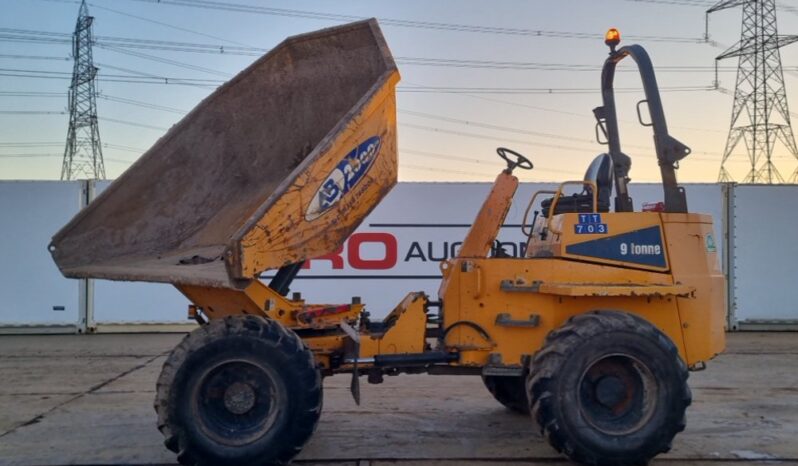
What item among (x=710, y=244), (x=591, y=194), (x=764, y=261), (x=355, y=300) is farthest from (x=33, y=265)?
(x=764, y=261)

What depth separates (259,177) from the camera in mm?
7402

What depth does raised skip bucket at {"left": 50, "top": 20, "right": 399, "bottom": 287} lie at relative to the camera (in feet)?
19.2

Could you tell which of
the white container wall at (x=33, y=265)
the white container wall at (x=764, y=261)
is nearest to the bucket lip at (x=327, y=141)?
the white container wall at (x=33, y=265)

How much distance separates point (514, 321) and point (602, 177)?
5.14ft

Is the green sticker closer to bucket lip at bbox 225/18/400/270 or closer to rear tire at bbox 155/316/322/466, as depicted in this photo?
bucket lip at bbox 225/18/400/270

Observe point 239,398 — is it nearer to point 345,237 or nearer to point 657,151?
point 345,237

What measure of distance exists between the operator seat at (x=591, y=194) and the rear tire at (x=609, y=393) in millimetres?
1119

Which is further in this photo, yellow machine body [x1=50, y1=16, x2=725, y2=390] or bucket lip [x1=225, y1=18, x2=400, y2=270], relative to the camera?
yellow machine body [x1=50, y1=16, x2=725, y2=390]

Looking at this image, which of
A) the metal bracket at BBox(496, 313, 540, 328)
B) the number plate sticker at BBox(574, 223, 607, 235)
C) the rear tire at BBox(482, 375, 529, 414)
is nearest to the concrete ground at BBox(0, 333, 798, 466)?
the rear tire at BBox(482, 375, 529, 414)

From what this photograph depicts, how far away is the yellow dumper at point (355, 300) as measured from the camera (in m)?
5.62

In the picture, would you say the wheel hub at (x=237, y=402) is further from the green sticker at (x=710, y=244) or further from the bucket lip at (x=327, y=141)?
the green sticker at (x=710, y=244)

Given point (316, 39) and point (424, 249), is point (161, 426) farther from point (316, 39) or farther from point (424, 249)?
point (424, 249)

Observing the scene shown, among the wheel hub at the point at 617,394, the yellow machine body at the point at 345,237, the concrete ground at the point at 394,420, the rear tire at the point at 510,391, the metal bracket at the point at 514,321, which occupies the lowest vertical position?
the concrete ground at the point at 394,420

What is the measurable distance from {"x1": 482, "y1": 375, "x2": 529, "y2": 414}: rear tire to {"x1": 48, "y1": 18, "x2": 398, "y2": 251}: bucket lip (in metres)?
3.39
